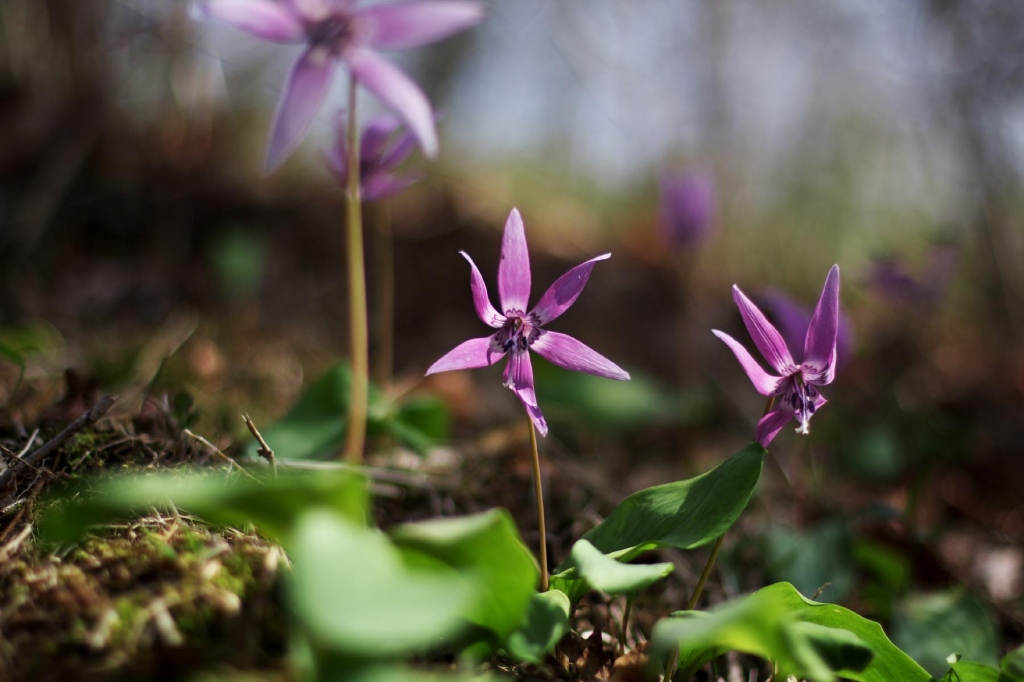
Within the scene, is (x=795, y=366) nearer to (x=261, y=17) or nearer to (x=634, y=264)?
(x=261, y=17)

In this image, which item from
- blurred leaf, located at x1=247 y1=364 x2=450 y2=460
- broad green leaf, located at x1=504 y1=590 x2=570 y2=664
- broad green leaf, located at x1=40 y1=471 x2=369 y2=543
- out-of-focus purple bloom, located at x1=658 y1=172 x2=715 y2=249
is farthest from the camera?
out-of-focus purple bloom, located at x1=658 y1=172 x2=715 y2=249

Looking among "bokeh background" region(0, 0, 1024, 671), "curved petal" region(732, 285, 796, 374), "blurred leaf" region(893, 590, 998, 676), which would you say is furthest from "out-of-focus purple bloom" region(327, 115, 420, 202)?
"blurred leaf" region(893, 590, 998, 676)

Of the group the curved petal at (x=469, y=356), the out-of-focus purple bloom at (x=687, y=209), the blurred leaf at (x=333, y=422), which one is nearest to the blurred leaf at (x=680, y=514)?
the curved petal at (x=469, y=356)

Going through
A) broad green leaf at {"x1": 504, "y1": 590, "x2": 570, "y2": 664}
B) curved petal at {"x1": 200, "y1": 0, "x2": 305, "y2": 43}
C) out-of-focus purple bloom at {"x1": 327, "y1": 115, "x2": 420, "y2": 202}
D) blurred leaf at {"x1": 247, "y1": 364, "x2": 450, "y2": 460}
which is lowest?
blurred leaf at {"x1": 247, "y1": 364, "x2": 450, "y2": 460}

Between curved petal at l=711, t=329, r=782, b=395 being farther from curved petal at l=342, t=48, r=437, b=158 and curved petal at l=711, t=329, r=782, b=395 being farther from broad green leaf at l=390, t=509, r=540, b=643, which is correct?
curved petal at l=342, t=48, r=437, b=158

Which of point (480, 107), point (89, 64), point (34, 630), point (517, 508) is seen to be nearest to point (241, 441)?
point (517, 508)

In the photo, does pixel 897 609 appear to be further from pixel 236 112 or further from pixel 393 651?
pixel 236 112
